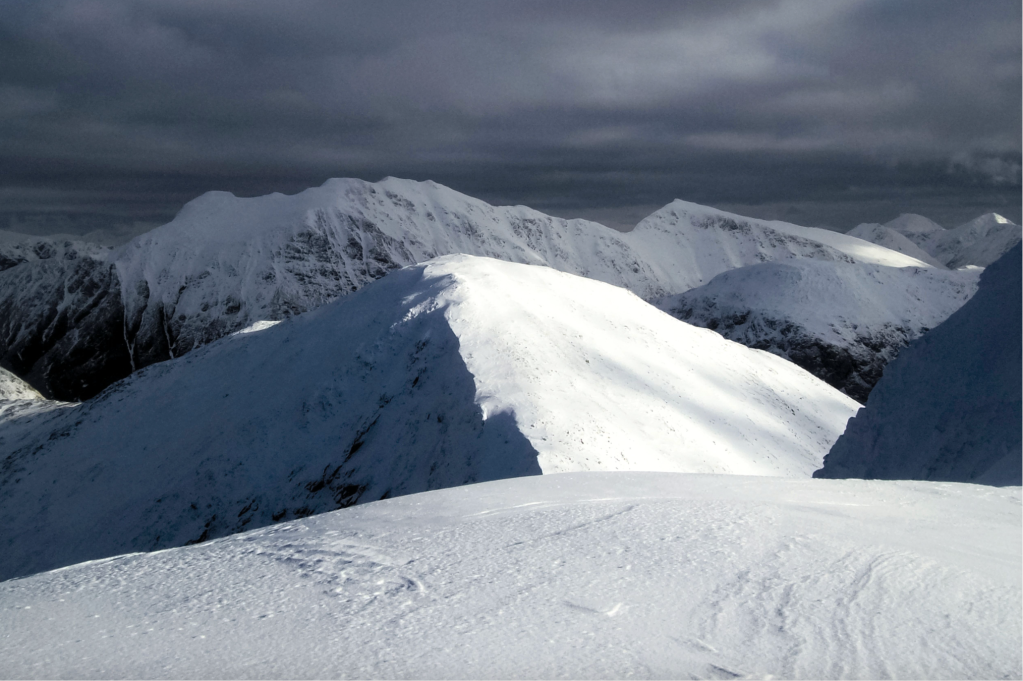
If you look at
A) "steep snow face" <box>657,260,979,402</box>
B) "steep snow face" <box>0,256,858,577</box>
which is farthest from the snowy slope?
"steep snow face" <box>657,260,979,402</box>

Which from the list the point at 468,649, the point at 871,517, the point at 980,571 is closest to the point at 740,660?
the point at 468,649

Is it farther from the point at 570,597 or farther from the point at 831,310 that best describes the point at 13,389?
the point at 831,310

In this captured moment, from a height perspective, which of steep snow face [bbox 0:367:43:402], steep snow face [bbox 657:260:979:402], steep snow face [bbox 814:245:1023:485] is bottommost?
steep snow face [bbox 0:367:43:402]

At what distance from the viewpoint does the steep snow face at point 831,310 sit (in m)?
118

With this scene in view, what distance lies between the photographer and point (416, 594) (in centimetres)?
619

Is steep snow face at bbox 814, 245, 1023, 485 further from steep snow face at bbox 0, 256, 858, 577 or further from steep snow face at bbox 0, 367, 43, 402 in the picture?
steep snow face at bbox 0, 367, 43, 402

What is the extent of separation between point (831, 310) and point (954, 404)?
124m

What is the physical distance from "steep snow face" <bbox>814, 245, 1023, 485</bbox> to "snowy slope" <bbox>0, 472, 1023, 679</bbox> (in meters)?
4.67

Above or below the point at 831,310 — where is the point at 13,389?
below

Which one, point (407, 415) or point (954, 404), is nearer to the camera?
point (954, 404)

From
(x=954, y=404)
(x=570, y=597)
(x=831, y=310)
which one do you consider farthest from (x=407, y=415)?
(x=831, y=310)

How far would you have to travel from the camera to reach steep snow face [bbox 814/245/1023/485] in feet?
41.3

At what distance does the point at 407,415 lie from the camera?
2970cm

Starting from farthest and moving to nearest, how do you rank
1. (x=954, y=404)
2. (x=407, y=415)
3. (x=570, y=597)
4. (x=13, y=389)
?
(x=13, y=389), (x=407, y=415), (x=954, y=404), (x=570, y=597)
